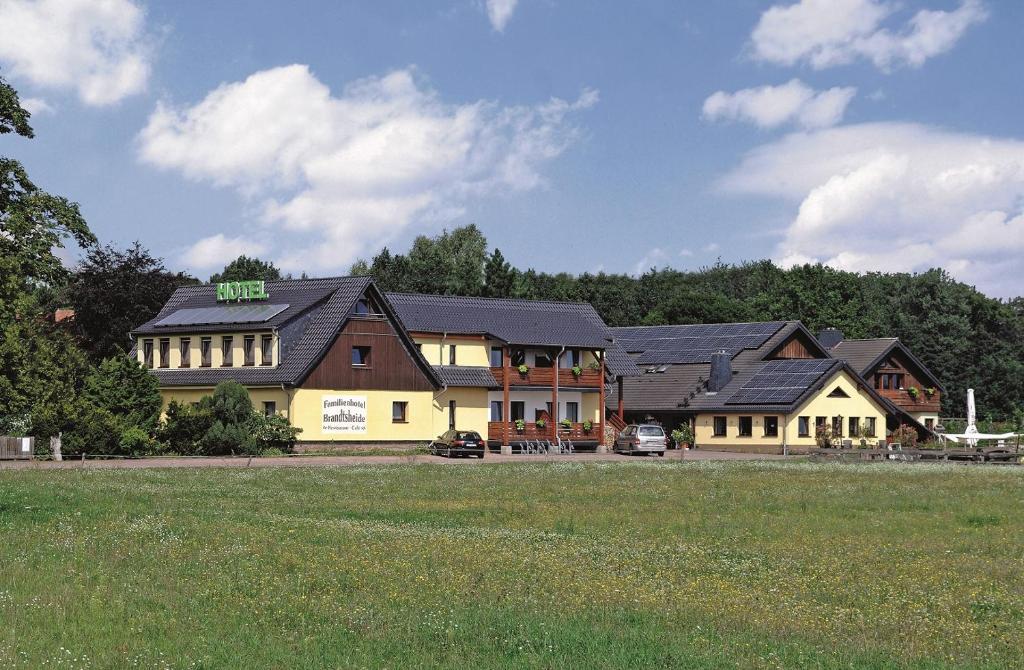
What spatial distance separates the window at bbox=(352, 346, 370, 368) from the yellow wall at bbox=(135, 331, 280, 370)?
4.19 meters

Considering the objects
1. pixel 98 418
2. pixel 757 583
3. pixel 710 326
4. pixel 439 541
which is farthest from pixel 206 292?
pixel 757 583

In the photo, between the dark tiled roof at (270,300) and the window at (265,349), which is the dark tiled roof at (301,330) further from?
the window at (265,349)

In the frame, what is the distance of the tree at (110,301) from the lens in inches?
3465

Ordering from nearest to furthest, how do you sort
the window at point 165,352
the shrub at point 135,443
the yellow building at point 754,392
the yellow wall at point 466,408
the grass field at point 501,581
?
the grass field at point 501,581, the shrub at point 135,443, the window at point 165,352, the yellow wall at point 466,408, the yellow building at point 754,392

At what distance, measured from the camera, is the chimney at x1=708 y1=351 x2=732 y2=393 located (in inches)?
3450

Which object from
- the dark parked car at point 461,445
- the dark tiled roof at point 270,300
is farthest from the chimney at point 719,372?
the dark tiled roof at point 270,300

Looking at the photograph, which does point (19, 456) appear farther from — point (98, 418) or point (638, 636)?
point (638, 636)

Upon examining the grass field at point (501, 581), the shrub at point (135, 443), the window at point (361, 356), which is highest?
the window at point (361, 356)

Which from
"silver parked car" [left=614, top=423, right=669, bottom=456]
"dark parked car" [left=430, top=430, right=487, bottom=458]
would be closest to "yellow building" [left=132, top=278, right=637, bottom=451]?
"silver parked car" [left=614, top=423, right=669, bottom=456]

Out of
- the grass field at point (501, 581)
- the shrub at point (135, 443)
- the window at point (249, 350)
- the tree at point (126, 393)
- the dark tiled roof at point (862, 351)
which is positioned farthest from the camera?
the dark tiled roof at point (862, 351)

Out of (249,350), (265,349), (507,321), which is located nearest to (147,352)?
(249,350)

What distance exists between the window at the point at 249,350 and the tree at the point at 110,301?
711 inches

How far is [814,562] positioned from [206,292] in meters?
62.9

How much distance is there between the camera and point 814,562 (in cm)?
2214
